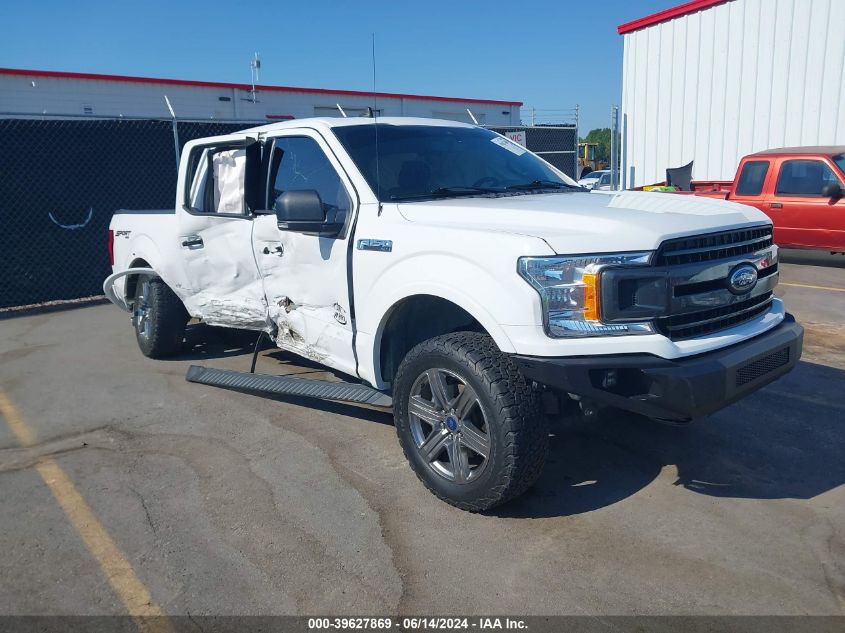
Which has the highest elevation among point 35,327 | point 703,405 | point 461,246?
point 461,246

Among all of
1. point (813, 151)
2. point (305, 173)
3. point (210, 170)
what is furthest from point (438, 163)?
point (813, 151)

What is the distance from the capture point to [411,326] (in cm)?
427

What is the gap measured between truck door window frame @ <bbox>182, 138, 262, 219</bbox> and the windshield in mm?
852

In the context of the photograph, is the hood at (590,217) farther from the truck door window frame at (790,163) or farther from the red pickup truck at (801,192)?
the truck door window frame at (790,163)

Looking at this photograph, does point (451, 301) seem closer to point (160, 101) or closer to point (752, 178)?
point (752, 178)

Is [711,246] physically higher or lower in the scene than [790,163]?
lower

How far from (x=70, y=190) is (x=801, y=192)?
34.9 ft

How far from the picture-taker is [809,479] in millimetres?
3984

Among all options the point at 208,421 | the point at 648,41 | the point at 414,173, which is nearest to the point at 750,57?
the point at 648,41

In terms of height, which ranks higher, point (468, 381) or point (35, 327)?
point (468, 381)

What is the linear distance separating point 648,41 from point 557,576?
16075mm

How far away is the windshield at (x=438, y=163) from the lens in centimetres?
440

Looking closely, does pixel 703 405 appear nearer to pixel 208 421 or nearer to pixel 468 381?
pixel 468 381

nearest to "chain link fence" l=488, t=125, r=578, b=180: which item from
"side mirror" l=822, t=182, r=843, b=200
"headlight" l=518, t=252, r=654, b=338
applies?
"side mirror" l=822, t=182, r=843, b=200
